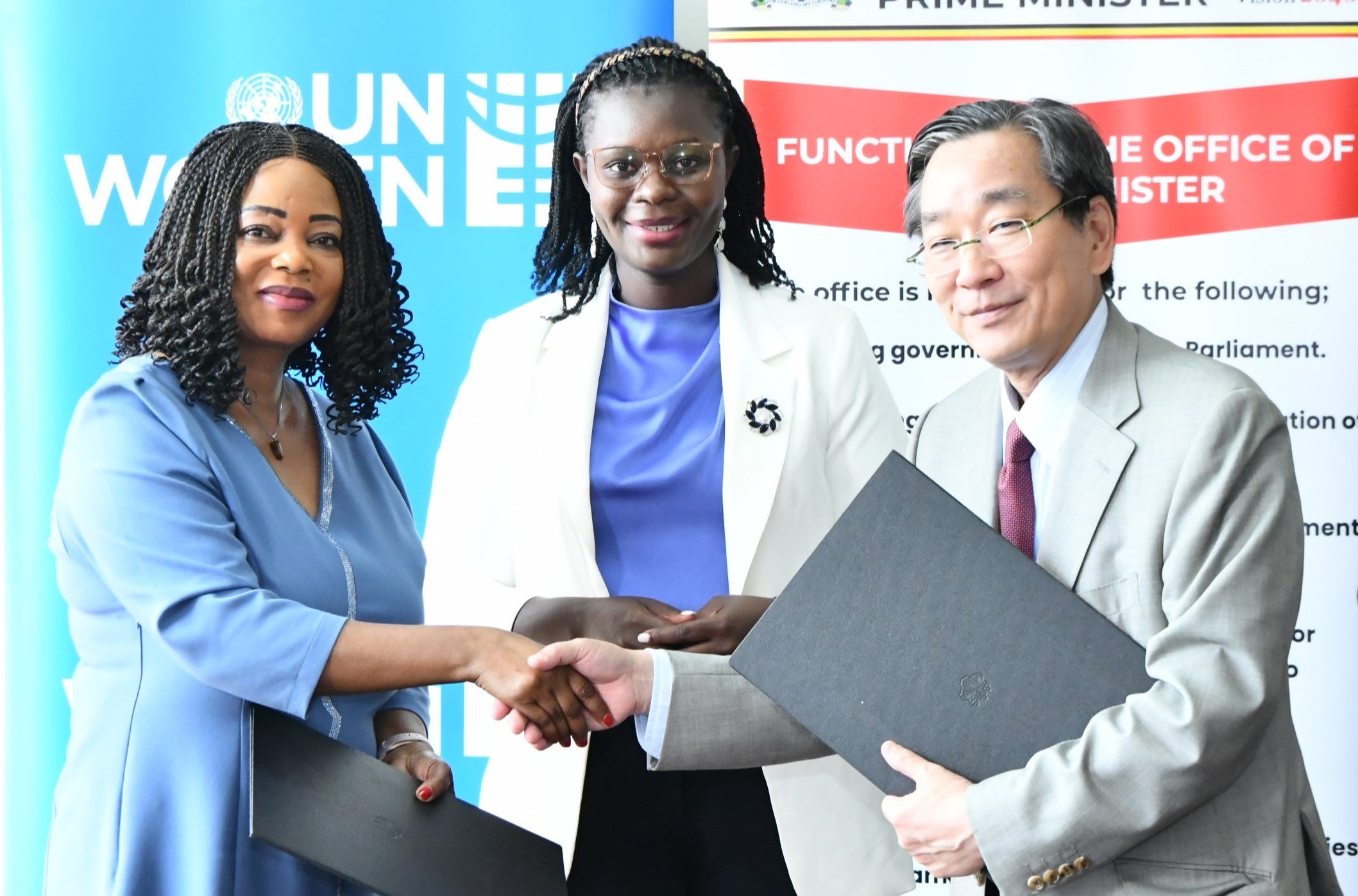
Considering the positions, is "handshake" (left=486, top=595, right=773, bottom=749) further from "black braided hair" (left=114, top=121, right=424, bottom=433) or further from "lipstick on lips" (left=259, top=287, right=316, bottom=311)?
"lipstick on lips" (left=259, top=287, right=316, bottom=311)

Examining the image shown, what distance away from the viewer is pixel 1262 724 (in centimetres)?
172

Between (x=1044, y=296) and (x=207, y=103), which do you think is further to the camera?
(x=207, y=103)

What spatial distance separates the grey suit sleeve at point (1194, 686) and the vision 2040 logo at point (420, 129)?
255 cm

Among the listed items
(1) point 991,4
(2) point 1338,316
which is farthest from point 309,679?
(2) point 1338,316

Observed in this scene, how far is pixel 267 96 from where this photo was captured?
394 cm

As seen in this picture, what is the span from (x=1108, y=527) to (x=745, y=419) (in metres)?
0.85

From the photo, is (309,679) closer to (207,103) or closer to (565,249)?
(565,249)

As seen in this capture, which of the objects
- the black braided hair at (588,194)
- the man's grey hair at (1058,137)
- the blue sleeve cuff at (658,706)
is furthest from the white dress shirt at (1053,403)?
the black braided hair at (588,194)

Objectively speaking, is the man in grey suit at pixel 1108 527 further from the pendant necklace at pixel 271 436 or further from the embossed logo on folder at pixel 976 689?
the pendant necklace at pixel 271 436

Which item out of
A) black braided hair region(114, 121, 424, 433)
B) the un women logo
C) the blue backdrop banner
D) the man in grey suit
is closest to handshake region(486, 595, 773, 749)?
the man in grey suit

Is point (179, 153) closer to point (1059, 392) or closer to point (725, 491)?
point (725, 491)

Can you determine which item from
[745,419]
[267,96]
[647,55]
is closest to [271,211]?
[647,55]

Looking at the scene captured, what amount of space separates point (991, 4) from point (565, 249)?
178 cm

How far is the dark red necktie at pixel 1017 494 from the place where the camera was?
1.98 metres
